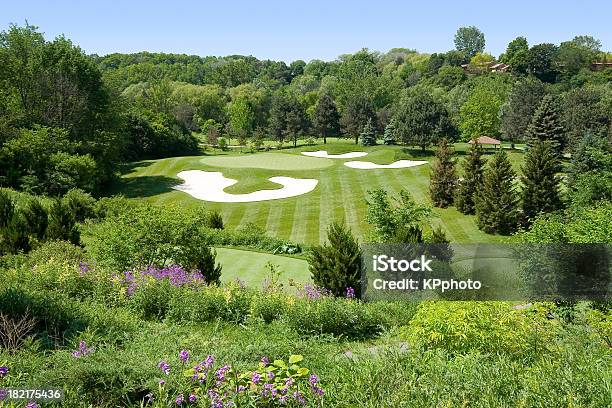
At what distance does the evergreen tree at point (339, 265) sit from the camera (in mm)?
13570

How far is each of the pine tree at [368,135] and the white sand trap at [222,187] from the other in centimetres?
2626

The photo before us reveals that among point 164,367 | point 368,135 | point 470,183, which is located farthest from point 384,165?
point 164,367

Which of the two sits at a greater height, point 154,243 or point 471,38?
point 471,38

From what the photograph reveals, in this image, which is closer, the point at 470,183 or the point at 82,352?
the point at 82,352

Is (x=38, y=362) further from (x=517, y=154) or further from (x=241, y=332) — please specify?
(x=517, y=154)

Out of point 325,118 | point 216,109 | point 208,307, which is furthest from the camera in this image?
point 216,109

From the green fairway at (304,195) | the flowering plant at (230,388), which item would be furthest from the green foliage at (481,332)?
the green fairway at (304,195)

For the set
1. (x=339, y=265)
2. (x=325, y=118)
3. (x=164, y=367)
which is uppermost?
(x=325, y=118)

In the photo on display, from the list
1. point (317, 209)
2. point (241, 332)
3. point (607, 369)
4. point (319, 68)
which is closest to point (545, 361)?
point (607, 369)

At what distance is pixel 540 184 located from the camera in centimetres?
2934

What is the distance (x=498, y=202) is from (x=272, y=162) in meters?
23.7

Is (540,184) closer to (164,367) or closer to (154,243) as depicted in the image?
(154,243)

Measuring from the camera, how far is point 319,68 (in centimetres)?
16025

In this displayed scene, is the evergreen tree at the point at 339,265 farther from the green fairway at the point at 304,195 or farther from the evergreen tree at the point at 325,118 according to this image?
the evergreen tree at the point at 325,118
